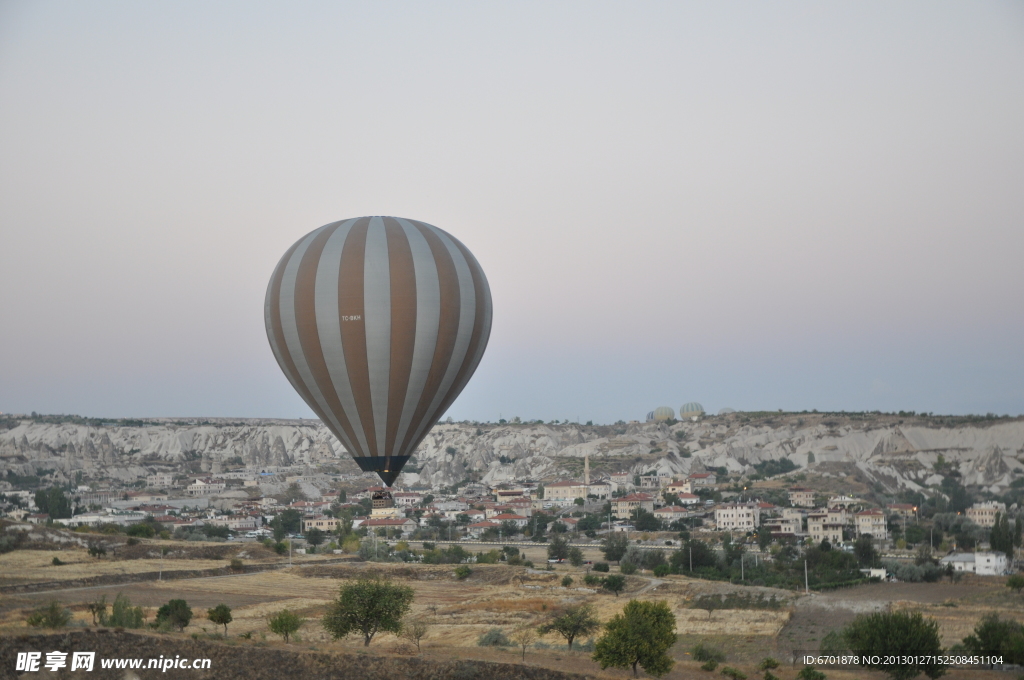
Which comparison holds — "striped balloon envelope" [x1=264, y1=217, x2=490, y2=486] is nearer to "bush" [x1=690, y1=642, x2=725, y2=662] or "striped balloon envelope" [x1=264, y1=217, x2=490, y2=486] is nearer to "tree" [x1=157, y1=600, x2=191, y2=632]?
"tree" [x1=157, y1=600, x2=191, y2=632]

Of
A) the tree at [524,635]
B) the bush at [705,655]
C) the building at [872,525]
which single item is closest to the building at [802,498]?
the building at [872,525]

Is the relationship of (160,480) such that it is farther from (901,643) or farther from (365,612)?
(901,643)

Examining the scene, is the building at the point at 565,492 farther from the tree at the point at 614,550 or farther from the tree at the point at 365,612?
the tree at the point at 365,612

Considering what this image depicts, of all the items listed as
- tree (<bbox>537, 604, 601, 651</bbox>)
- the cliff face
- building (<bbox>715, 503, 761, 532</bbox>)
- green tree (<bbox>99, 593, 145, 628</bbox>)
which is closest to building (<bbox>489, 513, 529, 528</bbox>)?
building (<bbox>715, 503, 761, 532</bbox>)

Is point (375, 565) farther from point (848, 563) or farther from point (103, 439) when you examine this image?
point (103, 439)

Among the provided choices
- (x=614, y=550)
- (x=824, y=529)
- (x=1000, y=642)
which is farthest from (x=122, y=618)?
(x=824, y=529)
